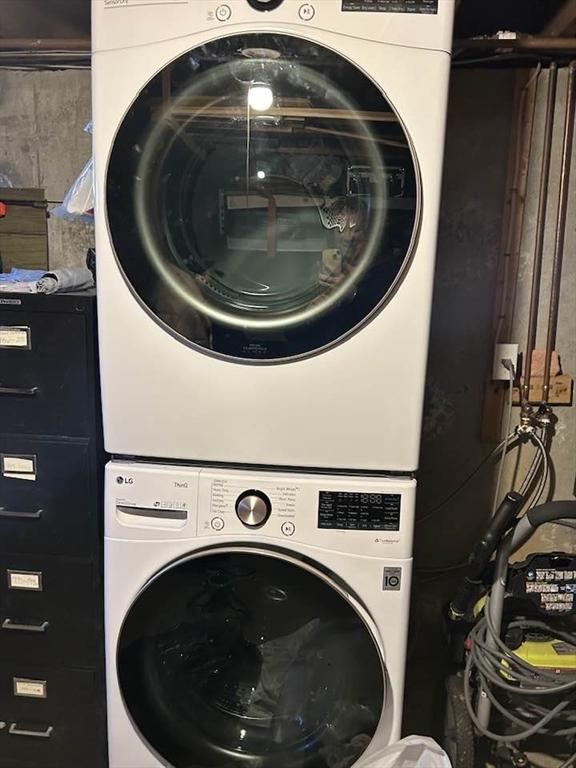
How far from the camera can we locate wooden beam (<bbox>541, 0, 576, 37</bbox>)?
4.70 ft

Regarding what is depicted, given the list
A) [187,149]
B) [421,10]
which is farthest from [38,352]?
[421,10]

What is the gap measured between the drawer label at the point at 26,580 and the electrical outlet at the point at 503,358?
119 centimetres

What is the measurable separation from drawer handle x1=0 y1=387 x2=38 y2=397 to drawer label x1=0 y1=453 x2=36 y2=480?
0.13m

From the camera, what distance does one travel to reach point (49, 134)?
5.74 ft

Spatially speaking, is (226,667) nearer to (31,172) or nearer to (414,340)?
(414,340)

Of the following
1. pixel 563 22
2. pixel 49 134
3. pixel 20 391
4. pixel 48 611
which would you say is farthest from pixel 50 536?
pixel 563 22

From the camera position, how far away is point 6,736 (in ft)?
4.95

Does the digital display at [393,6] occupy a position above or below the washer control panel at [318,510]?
above

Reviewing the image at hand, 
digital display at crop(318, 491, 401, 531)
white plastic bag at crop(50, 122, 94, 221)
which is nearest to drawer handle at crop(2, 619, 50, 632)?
digital display at crop(318, 491, 401, 531)

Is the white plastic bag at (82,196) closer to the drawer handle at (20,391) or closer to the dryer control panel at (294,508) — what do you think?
the drawer handle at (20,391)

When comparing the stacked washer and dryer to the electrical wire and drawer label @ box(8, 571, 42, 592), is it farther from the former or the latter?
the electrical wire

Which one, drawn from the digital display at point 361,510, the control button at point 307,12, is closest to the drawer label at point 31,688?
the digital display at point 361,510

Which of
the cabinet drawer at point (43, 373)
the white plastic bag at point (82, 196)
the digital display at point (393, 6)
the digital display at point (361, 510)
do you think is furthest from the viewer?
the white plastic bag at point (82, 196)

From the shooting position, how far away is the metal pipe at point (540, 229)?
5.23 feet
